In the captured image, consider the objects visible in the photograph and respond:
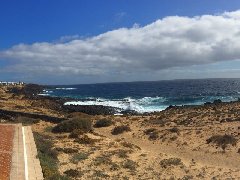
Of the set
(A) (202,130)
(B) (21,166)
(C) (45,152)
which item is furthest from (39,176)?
(A) (202,130)

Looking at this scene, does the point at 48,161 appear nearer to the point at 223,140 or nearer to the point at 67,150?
the point at 67,150

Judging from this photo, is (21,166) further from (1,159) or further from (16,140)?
(16,140)

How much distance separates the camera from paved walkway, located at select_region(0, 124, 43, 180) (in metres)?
15.8

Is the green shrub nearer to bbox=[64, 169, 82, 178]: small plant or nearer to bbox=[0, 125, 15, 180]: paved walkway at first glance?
bbox=[0, 125, 15, 180]: paved walkway

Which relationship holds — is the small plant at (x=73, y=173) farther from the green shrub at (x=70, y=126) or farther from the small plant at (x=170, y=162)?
the green shrub at (x=70, y=126)

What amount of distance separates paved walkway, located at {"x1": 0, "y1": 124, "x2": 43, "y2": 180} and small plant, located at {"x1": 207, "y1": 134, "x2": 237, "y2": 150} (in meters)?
12.8

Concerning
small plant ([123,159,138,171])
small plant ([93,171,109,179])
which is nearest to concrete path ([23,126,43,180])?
small plant ([93,171,109,179])

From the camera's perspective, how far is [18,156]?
18.6 metres

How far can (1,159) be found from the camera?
1753 cm

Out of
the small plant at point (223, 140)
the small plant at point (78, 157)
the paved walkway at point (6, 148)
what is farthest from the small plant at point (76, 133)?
the small plant at point (223, 140)

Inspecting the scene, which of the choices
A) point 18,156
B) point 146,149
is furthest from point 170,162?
point 18,156

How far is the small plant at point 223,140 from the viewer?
27.3 metres

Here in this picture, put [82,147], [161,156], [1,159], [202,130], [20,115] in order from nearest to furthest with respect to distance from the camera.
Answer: [1,159]
[161,156]
[82,147]
[202,130]
[20,115]

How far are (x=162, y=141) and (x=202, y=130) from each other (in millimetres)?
4158
